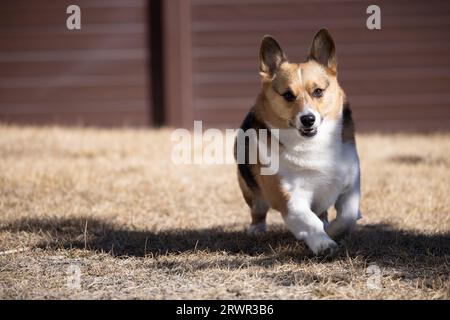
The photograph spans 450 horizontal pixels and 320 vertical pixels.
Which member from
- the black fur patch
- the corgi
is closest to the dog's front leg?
the corgi

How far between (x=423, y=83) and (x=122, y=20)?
3744 mm

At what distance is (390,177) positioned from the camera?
18.3 ft

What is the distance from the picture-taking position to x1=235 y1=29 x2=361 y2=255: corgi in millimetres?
3262

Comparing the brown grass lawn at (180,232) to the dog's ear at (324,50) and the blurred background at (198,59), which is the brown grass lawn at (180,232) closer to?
the dog's ear at (324,50)

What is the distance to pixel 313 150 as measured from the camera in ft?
11.0

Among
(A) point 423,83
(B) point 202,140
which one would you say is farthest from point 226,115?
(A) point 423,83

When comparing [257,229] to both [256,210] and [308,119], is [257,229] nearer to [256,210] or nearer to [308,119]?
[256,210]

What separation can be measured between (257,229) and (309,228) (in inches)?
31.0

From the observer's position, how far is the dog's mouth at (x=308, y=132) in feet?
10.8

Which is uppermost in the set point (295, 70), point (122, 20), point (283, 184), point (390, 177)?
point (122, 20)

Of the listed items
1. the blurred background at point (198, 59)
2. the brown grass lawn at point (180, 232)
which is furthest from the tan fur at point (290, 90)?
the blurred background at point (198, 59)

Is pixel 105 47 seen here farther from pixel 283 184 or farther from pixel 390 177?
pixel 283 184

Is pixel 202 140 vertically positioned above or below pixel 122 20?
below

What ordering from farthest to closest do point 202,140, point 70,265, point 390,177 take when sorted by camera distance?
point 202,140 < point 390,177 < point 70,265
